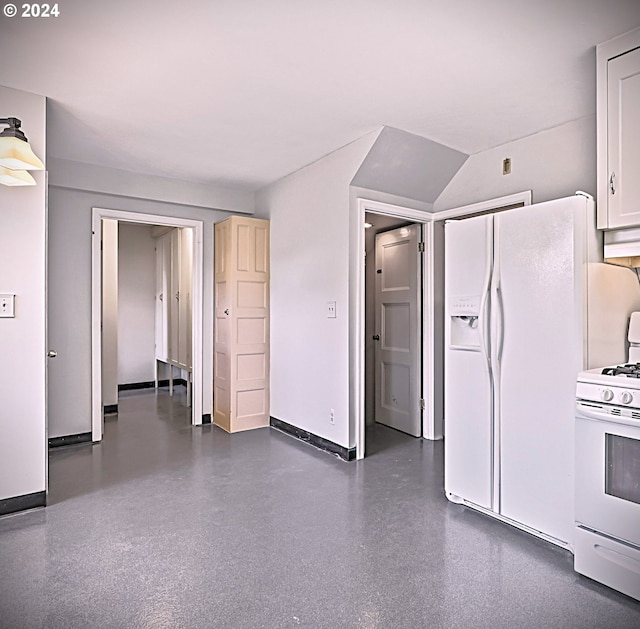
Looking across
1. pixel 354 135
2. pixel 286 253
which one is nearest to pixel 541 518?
pixel 354 135

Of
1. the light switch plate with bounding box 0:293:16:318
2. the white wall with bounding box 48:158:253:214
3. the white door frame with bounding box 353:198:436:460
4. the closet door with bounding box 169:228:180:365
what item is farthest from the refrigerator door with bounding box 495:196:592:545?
the closet door with bounding box 169:228:180:365

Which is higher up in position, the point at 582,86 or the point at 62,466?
the point at 582,86

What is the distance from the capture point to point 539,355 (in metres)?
2.37

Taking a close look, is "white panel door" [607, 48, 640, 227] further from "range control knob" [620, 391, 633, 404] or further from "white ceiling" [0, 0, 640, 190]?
"range control knob" [620, 391, 633, 404]

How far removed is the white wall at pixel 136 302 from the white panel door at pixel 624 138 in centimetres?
633

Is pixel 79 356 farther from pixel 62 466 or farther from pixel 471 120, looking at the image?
pixel 471 120

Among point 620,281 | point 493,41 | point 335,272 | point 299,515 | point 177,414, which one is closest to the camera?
point 493,41

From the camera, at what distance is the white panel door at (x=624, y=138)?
85.8 inches

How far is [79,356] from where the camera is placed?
13.7ft

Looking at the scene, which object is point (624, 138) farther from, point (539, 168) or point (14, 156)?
point (14, 156)

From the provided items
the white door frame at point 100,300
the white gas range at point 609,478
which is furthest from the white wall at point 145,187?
the white gas range at point 609,478

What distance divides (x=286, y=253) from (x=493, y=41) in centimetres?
267

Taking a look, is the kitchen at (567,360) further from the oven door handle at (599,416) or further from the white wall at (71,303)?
the white wall at (71,303)

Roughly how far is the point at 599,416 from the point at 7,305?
3217mm
